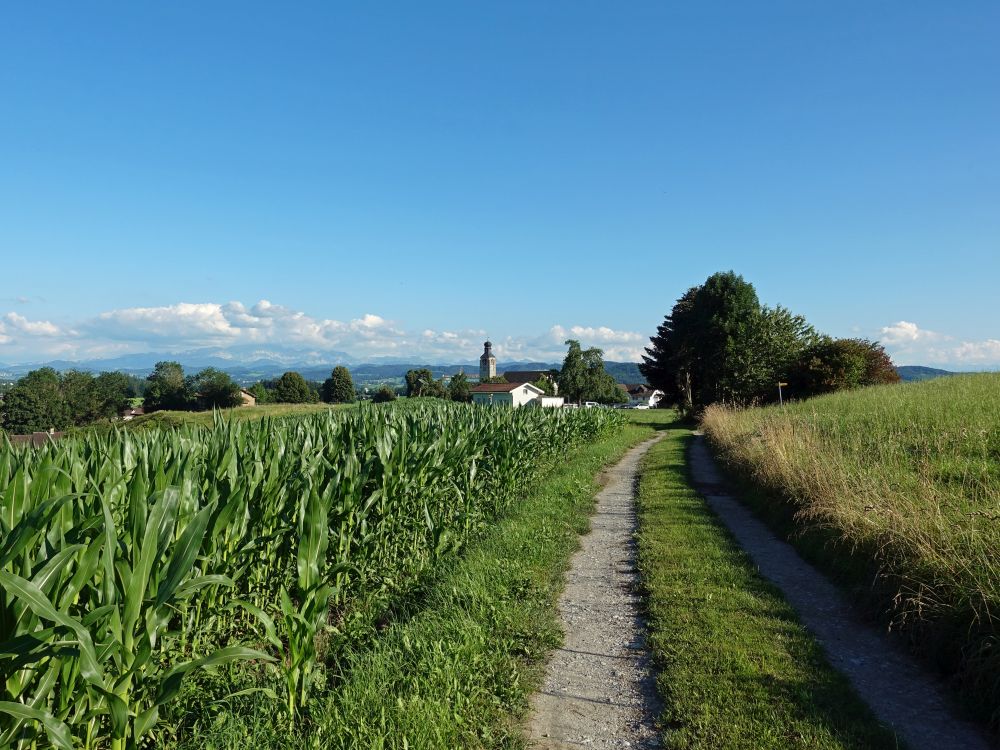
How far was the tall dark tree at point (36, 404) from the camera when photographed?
57.9 meters

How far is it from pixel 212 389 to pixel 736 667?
9685cm

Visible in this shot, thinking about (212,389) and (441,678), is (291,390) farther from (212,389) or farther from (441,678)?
(441,678)

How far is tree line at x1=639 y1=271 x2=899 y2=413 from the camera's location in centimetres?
3500

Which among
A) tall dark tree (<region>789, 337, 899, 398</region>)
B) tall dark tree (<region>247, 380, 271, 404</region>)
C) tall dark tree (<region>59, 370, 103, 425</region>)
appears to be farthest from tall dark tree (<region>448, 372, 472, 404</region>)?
tall dark tree (<region>789, 337, 899, 398</region>)

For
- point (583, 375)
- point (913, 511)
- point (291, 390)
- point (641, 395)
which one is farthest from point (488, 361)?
point (913, 511)

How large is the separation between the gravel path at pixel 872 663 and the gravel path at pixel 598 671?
59.6 inches

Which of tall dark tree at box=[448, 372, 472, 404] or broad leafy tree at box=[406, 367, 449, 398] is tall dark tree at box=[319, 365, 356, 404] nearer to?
broad leafy tree at box=[406, 367, 449, 398]

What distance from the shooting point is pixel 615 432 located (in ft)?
97.7

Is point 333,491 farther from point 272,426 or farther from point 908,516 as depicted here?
point 908,516

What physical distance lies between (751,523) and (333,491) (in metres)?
7.15

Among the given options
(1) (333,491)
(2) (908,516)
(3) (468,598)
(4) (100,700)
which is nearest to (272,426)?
(1) (333,491)

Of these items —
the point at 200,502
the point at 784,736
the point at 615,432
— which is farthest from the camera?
the point at 615,432

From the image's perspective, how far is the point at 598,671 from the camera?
4.56 meters

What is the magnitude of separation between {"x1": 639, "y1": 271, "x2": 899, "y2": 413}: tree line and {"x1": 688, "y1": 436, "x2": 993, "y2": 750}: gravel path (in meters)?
31.1
